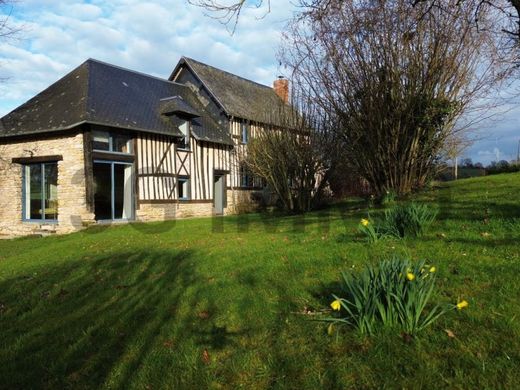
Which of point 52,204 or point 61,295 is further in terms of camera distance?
point 52,204

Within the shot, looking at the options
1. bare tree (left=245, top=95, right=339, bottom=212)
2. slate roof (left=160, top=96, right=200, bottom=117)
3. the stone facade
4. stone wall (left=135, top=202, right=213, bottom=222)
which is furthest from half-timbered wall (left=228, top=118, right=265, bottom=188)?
bare tree (left=245, top=95, right=339, bottom=212)

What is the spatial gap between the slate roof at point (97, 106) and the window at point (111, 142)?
584 millimetres

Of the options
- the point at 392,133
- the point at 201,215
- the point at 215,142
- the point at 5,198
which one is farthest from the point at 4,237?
the point at 392,133

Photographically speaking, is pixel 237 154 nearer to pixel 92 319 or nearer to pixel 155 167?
pixel 155 167

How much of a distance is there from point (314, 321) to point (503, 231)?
327cm

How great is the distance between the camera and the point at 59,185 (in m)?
15.0

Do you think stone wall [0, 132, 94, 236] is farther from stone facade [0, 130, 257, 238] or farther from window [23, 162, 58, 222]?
window [23, 162, 58, 222]

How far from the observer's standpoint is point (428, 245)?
16.6ft

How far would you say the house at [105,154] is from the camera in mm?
14633

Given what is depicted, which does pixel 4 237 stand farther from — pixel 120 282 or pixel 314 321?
pixel 314 321

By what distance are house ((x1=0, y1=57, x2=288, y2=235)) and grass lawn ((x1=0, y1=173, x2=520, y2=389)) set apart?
27.2 ft

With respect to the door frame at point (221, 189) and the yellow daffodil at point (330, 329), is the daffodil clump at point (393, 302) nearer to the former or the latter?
the yellow daffodil at point (330, 329)

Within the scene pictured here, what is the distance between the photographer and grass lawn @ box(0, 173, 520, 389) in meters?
2.73

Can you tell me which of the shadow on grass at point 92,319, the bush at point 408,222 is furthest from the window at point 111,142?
the bush at point 408,222
